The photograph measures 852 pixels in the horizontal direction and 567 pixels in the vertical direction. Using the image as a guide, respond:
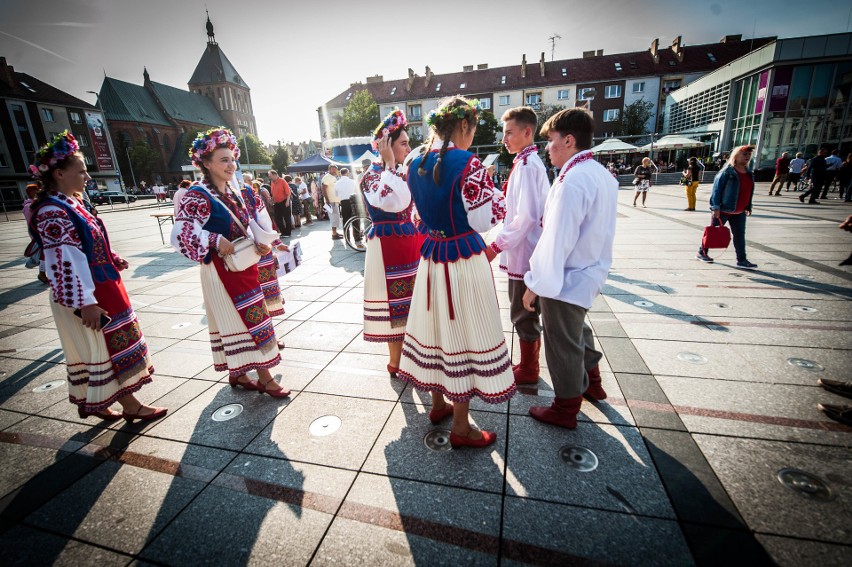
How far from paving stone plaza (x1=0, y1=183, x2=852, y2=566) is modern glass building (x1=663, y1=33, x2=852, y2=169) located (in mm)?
24038

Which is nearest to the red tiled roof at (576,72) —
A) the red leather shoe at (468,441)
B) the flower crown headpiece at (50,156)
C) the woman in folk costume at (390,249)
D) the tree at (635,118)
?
the tree at (635,118)

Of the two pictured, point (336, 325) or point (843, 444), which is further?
point (336, 325)

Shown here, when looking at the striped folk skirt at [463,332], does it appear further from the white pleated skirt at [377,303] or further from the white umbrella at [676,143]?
the white umbrella at [676,143]

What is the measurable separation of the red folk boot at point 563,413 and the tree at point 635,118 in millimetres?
41947

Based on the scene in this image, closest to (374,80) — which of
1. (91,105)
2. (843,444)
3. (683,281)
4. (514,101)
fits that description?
(514,101)

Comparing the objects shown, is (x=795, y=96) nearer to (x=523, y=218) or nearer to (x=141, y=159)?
(x=523, y=218)

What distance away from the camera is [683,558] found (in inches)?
65.3

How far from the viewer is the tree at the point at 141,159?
1888 inches

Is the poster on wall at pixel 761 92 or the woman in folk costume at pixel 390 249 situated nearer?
the woman in folk costume at pixel 390 249

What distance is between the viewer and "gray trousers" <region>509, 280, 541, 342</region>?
2986 millimetres

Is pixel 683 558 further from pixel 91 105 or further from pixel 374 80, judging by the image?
pixel 91 105

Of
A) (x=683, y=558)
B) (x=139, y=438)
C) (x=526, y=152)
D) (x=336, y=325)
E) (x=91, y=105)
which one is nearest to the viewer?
(x=683, y=558)

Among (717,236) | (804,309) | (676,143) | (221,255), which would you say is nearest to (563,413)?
(221,255)

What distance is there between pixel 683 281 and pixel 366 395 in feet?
16.4
